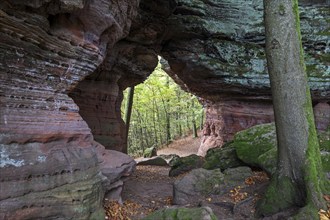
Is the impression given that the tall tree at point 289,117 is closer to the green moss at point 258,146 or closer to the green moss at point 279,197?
the green moss at point 279,197

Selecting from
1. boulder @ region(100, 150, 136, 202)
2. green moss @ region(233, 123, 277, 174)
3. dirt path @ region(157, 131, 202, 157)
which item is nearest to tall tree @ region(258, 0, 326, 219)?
green moss @ region(233, 123, 277, 174)

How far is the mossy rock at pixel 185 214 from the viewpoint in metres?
4.96

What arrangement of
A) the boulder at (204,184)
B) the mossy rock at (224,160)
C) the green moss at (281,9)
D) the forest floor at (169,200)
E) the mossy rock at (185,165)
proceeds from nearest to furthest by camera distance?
the green moss at (281,9) < the forest floor at (169,200) < the boulder at (204,184) < the mossy rock at (224,160) < the mossy rock at (185,165)

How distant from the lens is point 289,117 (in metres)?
5.88

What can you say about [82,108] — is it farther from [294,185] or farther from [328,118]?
[328,118]

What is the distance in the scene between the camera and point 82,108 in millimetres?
12383

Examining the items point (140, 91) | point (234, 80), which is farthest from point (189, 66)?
point (140, 91)

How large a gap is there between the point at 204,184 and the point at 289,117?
3.30 metres

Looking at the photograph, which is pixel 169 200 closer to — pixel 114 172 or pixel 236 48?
pixel 114 172

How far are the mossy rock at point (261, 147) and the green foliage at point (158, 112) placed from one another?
57.1 ft

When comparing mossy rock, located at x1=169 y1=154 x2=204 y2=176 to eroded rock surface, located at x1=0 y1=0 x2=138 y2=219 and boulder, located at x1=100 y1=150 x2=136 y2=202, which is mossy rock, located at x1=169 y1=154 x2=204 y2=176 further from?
eroded rock surface, located at x1=0 y1=0 x2=138 y2=219

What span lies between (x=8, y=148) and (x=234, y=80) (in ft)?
40.4

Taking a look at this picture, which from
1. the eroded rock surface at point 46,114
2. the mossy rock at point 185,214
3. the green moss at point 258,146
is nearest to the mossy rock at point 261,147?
the green moss at point 258,146

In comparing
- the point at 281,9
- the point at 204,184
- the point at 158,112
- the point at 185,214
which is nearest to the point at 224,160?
the point at 204,184
